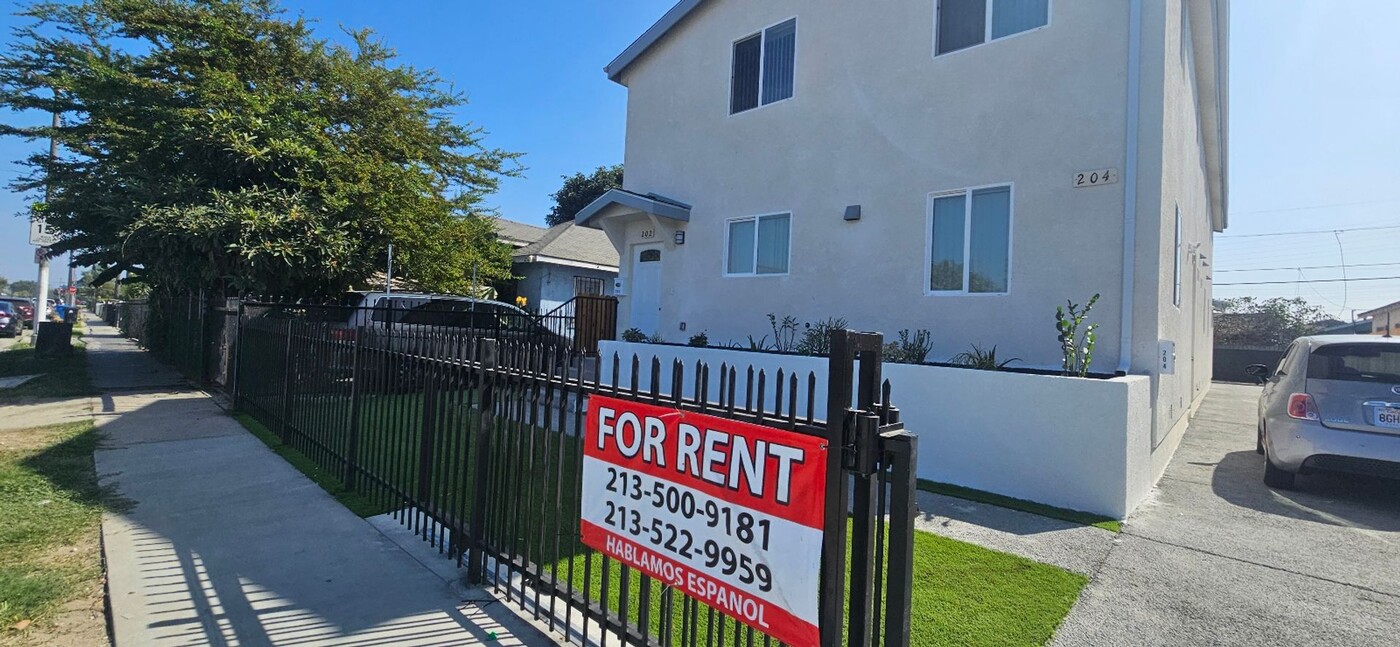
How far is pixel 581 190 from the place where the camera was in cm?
4125

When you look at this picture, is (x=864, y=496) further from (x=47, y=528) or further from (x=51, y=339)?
(x=51, y=339)

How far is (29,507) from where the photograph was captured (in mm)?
4887

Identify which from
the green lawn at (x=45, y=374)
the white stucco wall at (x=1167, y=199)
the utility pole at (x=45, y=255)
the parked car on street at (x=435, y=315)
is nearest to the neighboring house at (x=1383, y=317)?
the white stucco wall at (x=1167, y=199)

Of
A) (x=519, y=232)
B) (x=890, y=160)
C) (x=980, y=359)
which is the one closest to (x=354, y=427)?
(x=980, y=359)

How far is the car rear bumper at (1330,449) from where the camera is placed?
17.9ft

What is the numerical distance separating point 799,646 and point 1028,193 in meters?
6.91

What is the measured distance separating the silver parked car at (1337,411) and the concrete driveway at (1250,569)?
15.4 inches

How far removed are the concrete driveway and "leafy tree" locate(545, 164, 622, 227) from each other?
36310 millimetres

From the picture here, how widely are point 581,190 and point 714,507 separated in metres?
40.7

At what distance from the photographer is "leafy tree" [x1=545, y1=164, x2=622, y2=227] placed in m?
40.1

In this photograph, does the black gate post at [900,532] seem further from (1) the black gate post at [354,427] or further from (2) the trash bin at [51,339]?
(2) the trash bin at [51,339]

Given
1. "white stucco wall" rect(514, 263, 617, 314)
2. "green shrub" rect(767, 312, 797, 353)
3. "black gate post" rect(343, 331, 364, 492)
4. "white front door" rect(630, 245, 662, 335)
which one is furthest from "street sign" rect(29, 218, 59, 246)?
"green shrub" rect(767, 312, 797, 353)

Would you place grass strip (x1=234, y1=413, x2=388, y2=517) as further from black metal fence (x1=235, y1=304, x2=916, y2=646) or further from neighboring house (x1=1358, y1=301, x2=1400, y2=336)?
neighboring house (x1=1358, y1=301, x2=1400, y2=336)

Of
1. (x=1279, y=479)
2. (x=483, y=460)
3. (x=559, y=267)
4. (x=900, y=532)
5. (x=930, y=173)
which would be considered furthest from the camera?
(x=559, y=267)
